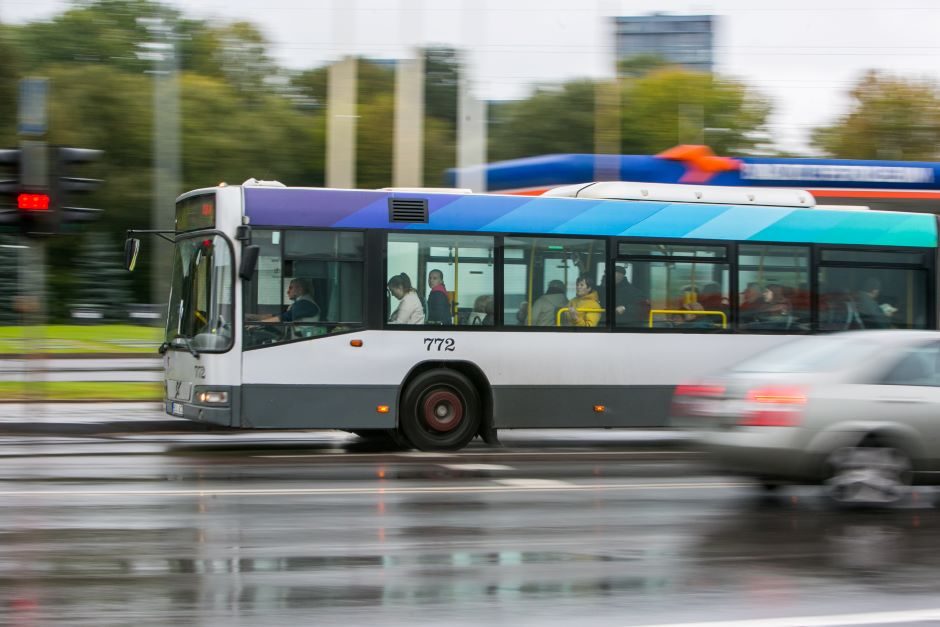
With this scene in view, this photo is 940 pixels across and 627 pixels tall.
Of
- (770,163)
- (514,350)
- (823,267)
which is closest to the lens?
(514,350)

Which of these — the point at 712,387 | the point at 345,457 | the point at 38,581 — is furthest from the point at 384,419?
the point at 38,581

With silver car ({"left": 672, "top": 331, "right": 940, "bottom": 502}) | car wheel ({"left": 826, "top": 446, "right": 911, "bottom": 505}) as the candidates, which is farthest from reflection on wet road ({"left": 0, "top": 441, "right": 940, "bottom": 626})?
silver car ({"left": 672, "top": 331, "right": 940, "bottom": 502})

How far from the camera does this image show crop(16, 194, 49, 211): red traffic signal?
14.9 metres

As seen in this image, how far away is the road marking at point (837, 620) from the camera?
5.72 metres

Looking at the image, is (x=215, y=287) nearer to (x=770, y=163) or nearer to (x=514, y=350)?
(x=514, y=350)

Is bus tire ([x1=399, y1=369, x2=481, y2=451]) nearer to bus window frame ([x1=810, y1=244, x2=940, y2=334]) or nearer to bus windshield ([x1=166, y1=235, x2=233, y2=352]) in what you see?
bus windshield ([x1=166, y1=235, x2=233, y2=352])

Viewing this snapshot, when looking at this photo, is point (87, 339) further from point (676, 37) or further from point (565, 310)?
point (676, 37)

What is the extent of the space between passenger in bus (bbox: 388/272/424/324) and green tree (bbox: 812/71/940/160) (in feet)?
175

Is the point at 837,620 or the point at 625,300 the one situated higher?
the point at 625,300

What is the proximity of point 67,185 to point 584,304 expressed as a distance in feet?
20.4

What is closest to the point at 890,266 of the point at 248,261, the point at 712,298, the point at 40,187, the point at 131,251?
the point at 712,298

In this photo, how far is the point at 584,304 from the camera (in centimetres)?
1445

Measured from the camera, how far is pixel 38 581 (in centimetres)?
645

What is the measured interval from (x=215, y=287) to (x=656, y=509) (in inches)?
231
